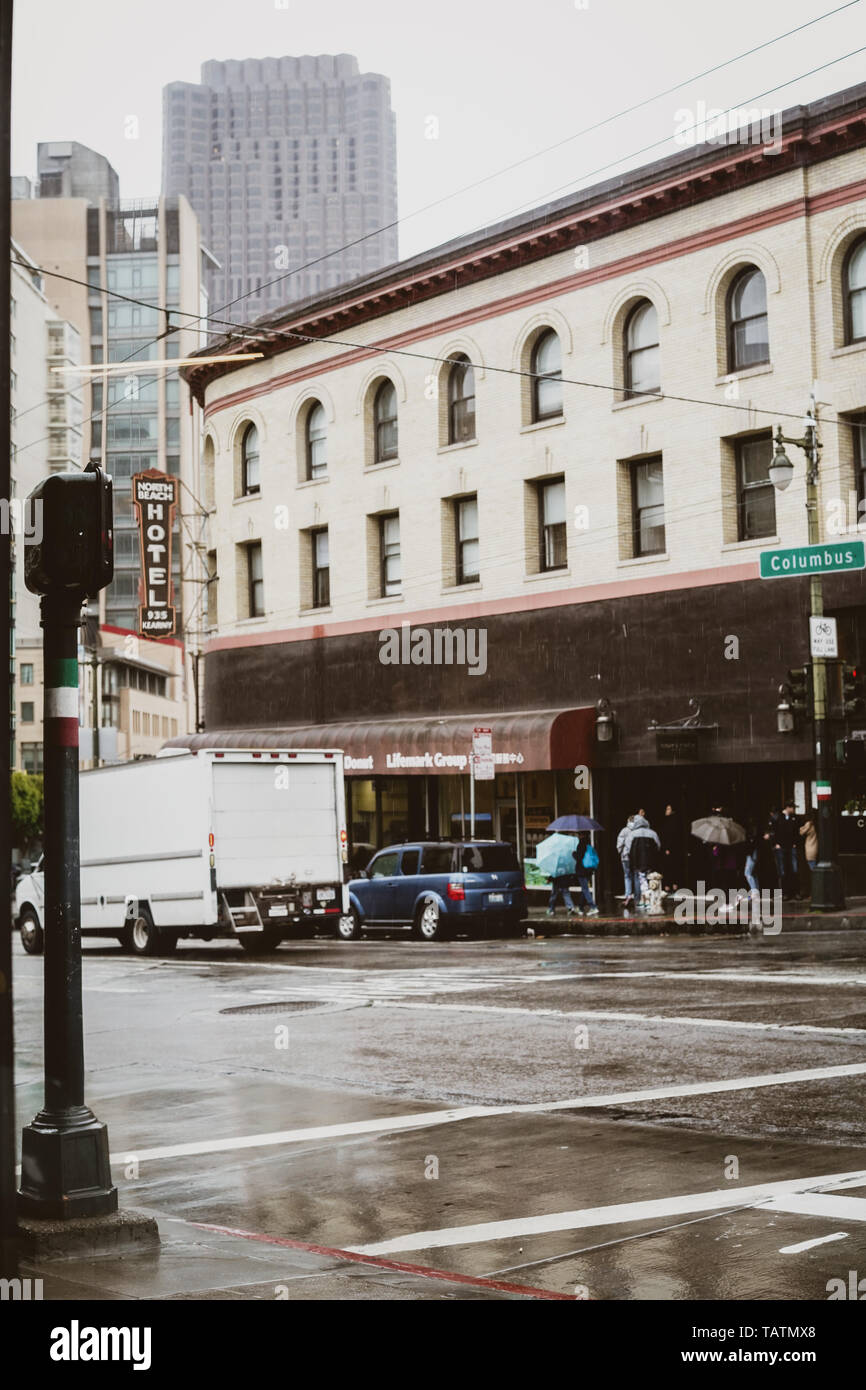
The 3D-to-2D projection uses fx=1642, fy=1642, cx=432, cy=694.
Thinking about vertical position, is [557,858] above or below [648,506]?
below

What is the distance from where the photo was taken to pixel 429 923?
27.4 meters

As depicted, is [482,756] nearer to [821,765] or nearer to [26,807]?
[821,765]

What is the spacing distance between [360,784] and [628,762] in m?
8.45

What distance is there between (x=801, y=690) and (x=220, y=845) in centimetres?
999

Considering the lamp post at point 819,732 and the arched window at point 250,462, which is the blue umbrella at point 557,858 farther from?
the arched window at point 250,462

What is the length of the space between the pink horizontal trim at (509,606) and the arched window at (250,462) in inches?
149

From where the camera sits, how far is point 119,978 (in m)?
21.1

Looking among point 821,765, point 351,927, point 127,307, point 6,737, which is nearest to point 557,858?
point 351,927

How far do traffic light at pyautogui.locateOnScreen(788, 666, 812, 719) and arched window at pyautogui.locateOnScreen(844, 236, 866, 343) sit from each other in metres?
5.97

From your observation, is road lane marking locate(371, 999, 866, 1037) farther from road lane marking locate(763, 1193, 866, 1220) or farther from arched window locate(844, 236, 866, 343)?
arched window locate(844, 236, 866, 343)

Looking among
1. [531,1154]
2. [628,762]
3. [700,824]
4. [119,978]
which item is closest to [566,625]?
[628,762]

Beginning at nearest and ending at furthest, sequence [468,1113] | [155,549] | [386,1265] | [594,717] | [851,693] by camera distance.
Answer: [386,1265], [468,1113], [851,693], [594,717], [155,549]

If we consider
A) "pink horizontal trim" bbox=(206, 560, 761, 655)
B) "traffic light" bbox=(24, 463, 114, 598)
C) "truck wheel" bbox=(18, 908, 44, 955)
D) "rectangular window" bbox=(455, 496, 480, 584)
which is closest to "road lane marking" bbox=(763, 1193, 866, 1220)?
"traffic light" bbox=(24, 463, 114, 598)

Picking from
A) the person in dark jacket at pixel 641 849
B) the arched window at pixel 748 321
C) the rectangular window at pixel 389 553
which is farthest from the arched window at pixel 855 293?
the rectangular window at pixel 389 553
